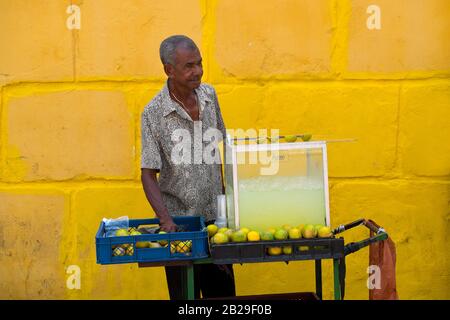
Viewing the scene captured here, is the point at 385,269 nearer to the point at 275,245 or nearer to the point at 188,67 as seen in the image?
the point at 275,245

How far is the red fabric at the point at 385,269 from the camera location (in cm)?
390

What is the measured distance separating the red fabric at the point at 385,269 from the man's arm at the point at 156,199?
1.04 m

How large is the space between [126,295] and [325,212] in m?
2.36

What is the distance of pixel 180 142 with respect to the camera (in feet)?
14.0

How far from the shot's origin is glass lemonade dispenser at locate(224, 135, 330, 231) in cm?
379

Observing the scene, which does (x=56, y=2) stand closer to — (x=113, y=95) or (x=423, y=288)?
(x=113, y=95)

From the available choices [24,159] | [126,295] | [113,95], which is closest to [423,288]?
[126,295]

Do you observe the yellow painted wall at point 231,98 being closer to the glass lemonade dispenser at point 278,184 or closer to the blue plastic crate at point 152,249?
the glass lemonade dispenser at point 278,184

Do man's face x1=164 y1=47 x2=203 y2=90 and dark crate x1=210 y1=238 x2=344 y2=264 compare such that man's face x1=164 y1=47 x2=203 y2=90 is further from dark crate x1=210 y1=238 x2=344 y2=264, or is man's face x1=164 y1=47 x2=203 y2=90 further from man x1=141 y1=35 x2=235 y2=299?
dark crate x1=210 y1=238 x2=344 y2=264

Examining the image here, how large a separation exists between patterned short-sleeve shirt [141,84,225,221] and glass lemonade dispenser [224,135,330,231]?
493mm

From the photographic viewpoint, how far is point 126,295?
5.72 m

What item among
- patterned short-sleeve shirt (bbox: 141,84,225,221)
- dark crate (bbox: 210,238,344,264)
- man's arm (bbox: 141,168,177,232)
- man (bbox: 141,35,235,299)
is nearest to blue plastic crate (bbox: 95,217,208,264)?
dark crate (bbox: 210,238,344,264)

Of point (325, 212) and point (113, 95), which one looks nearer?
point (325, 212)
